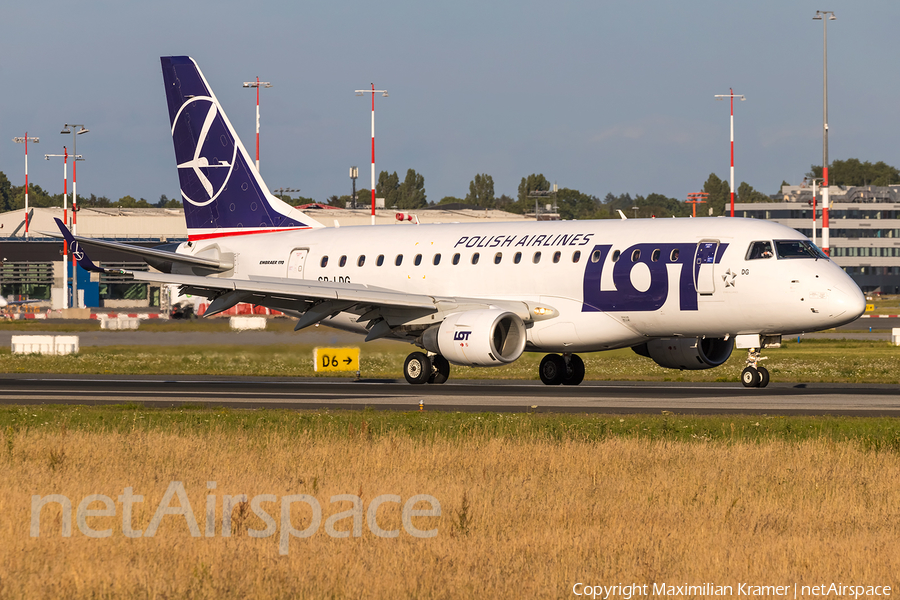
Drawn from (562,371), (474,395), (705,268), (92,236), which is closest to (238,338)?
(562,371)

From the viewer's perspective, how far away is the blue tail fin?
4012 cm

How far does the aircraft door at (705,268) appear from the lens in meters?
30.1

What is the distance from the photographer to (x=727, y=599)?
9875 mm

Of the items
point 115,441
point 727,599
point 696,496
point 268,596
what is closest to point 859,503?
point 696,496

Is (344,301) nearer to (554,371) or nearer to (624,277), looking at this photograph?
(554,371)

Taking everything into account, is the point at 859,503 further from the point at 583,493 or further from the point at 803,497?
the point at 583,493

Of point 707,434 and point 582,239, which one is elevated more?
point 582,239

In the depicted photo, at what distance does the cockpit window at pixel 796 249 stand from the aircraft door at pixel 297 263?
15.8 metres

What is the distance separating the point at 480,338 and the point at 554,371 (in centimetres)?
498

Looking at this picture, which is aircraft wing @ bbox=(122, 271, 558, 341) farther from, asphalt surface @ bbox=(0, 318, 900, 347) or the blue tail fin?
the blue tail fin

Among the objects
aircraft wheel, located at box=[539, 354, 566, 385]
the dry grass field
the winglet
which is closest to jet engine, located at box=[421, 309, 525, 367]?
aircraft wheel, located at box=[539, 354, 566, 385]

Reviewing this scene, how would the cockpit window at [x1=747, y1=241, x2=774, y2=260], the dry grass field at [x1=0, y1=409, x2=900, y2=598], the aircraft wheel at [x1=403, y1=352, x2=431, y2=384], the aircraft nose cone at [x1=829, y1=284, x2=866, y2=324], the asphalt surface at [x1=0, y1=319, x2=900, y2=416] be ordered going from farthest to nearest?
1. the aircraft wheel at [x1=403, y1=352, x2=431, y2=384]
2. the cockpit window at [x1=747, y1=241, x2=774, y2=260]
3. the aircraft nose cone at [x1=829, y1=284, x2=866, y2=324]
4. the asphalt surface at [x1=0, y1=319, x2=900, y2=416]
5. the dry grass field at [x1=0, y1=409, x2=900, y2=598]

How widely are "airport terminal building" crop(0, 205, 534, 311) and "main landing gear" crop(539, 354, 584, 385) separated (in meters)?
88.0

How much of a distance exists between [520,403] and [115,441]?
10.8 meters
